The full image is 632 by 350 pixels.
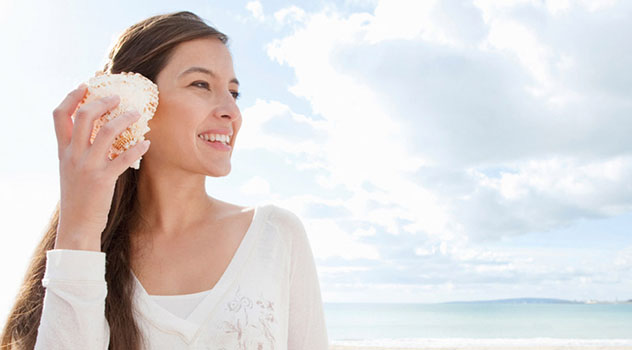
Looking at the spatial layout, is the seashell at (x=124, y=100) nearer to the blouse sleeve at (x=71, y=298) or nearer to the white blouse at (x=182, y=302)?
the blouse sleeve at (x=71, y=298)

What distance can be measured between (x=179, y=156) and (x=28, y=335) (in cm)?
93

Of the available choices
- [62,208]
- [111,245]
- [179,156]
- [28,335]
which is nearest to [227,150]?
[179,156]

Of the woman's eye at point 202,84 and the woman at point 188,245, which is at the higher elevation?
the woman's eye at point 202,84

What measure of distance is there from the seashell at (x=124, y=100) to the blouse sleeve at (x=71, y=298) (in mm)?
327

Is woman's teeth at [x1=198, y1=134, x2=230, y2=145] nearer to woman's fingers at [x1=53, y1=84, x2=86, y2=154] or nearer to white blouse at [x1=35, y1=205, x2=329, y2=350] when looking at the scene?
white blouse at [x1=35, y1=205, x2=329, y2=350]

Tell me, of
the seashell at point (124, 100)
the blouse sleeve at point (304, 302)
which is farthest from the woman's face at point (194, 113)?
the blouse sleeve at point (304, 302)

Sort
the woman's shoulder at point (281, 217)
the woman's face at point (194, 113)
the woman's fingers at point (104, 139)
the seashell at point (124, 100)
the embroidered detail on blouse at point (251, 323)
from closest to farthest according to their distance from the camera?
the woman's fingers at point (104, 139)
the seashell at point (124, 100)
the embroidered detail on blouse at point (251, 323)
the woman's face at point (194, 113)
the woman's shoulder at point (281, 217)

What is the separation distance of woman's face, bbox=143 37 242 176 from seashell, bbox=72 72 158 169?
0.90 ft

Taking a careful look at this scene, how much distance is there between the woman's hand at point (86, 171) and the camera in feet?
5.23

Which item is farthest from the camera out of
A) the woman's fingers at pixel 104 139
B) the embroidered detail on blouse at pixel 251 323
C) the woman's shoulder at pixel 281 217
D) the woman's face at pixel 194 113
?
the woman's shoulder at pixel 281 217

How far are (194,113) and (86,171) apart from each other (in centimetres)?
86

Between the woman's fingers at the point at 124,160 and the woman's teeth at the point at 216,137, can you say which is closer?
the woman's fingers at the point at 124,160

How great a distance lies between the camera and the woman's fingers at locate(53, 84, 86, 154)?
1670 mm

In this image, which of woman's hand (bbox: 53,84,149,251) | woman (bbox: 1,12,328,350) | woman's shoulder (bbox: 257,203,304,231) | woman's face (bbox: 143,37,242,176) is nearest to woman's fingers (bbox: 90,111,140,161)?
woman's hand (bbox: 53,84,149,251)
